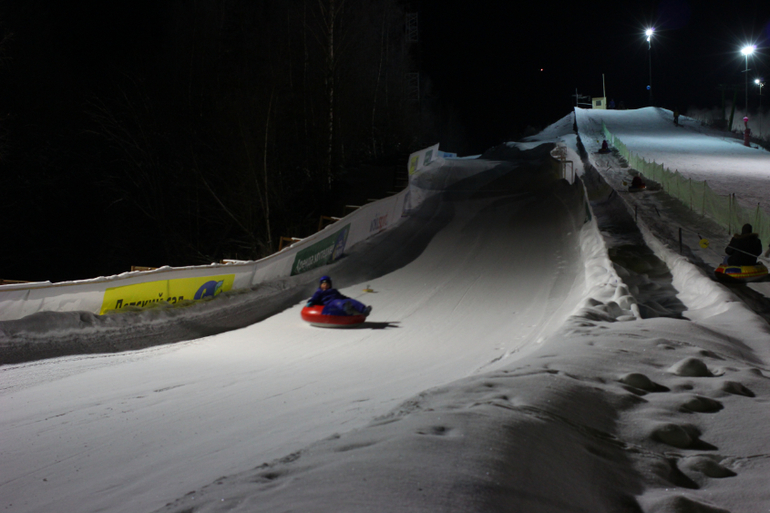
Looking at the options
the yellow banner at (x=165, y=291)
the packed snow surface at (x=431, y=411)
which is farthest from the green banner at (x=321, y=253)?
the yellow banner at (x=165, y=291)

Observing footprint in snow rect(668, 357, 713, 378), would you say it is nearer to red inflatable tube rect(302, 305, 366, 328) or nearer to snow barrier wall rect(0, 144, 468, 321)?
red inflatable tube rect(302, 305, 366, 328)

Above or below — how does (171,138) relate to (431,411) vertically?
above

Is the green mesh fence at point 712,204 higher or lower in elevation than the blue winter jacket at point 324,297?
higher

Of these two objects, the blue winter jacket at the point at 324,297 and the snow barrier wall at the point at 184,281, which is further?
the blue winter jacket at the point at 324,297

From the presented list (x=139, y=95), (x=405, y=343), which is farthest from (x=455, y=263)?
(x=139, y=95)

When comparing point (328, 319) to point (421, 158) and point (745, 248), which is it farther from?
point (421, 158)

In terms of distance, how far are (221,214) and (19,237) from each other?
9.70 metres

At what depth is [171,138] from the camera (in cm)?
2819

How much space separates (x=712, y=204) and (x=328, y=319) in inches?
513

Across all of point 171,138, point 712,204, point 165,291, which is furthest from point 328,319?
point 171,138

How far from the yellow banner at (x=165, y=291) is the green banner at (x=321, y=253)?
252cm

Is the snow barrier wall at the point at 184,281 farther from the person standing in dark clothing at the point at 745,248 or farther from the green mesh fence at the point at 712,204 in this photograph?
the green mesh fence at the point at 712,204

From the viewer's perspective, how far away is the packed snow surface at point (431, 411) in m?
2.63

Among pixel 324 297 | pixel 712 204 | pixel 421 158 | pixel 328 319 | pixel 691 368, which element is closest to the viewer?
pixel 691 368
